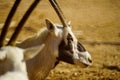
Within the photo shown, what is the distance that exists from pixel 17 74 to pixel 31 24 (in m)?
6.78

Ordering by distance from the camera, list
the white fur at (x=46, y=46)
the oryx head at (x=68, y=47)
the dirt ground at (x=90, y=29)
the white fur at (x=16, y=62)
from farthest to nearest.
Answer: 1. the dirt ground at (x=90, y=29)
2. the oryx head at (x=68, y=47)
3. the white fur at (x=46, y=46)
4. the white fur at (x=16, y=62)

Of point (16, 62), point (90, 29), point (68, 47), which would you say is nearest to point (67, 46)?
point (68, 47)

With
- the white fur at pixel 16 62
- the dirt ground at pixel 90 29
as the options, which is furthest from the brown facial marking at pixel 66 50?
the dirt ground at pixel 90 29

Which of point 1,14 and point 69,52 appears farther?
point 1,14

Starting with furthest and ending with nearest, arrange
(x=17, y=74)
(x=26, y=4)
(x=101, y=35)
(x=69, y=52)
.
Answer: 1. (x=26, y=4)
2. (x=101, y=35)
3. (x=69, y=52)
4. (x=17, y=74)

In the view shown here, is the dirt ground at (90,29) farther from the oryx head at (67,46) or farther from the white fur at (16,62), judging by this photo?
the white fur at (16,62)

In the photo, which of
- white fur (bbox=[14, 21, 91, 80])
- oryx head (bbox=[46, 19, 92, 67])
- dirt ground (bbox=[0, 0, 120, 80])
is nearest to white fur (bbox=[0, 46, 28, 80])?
white fur (bbox=[14, 21, 91, 80])

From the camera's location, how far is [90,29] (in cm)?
1108

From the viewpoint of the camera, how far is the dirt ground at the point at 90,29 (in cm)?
789

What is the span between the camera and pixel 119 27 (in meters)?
11.4

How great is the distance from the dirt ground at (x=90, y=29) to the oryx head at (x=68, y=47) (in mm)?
1574

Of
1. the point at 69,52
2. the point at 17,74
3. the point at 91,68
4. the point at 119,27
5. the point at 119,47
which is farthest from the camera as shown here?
the point at 119,27

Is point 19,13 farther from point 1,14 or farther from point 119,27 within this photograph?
point 119,27

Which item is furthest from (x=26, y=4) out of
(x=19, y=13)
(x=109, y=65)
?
(x=109, y=65)
